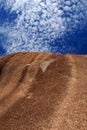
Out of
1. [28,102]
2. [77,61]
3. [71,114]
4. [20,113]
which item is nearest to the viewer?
[71,114]

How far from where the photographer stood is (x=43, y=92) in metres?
28.6

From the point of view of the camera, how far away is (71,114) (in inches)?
904

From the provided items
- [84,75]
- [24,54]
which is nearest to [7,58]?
[24,54]

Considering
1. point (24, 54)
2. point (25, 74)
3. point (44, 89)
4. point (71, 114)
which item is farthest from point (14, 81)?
point (71, 114)

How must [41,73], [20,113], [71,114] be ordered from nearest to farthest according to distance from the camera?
1. [71,114]
2. [20,113]
3. [41,73]

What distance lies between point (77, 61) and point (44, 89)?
8.12 m

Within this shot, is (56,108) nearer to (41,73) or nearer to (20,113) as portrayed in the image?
(20,113)

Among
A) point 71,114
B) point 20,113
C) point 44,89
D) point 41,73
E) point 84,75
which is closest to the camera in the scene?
point 71,114

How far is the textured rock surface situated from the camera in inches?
878

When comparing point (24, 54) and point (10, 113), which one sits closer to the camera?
point (10, 113)

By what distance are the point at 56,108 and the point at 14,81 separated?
1050 centimetres

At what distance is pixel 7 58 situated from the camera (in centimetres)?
4312

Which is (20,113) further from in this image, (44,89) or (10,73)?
(10,73)

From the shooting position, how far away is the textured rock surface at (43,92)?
22.3m
